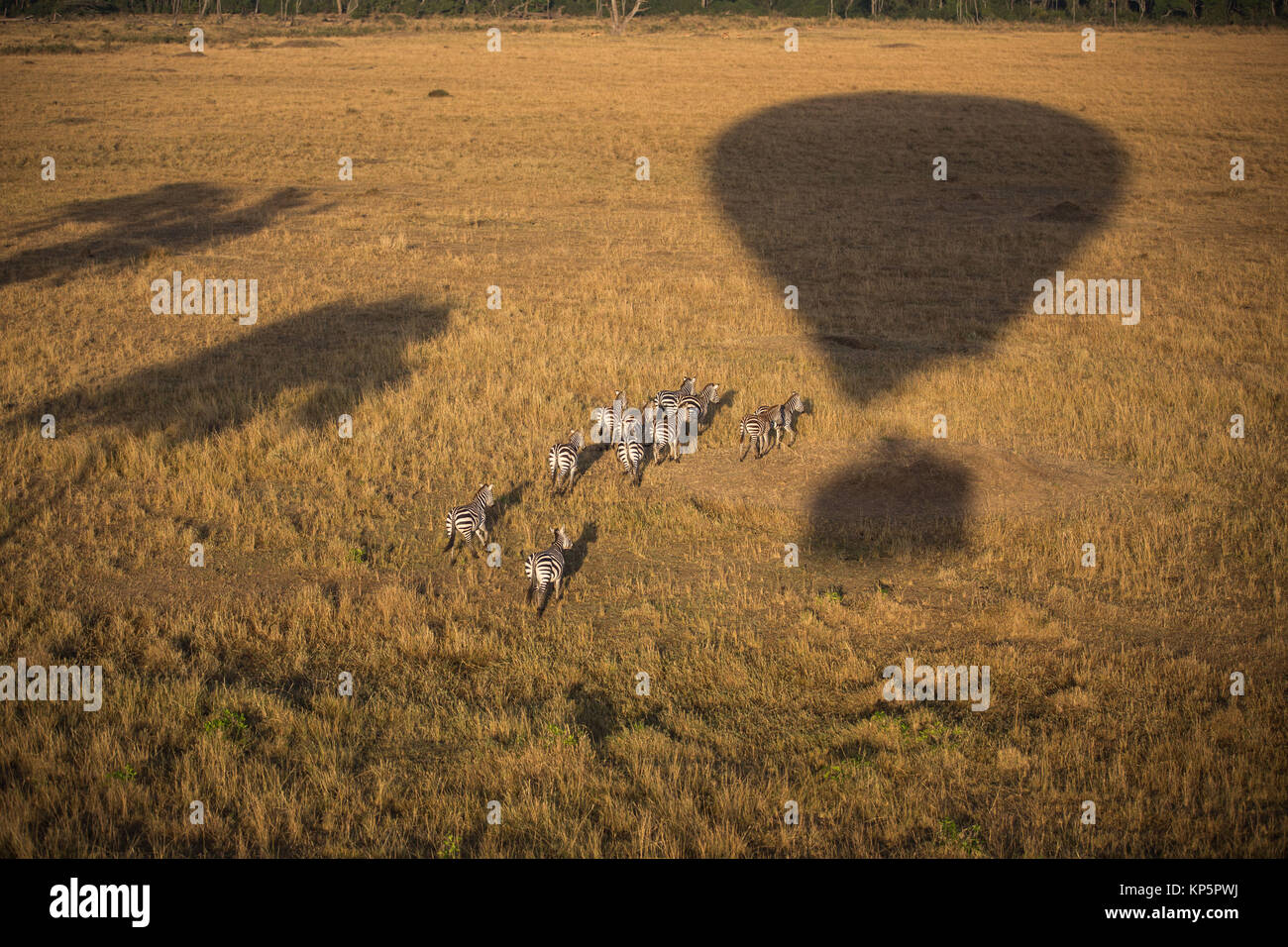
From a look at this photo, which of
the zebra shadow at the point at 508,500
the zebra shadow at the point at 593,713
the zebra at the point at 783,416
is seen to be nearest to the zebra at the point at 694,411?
the zebra at the point at 783,416

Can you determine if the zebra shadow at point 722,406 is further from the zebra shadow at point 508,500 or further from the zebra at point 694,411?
the zebra shadow at point 508,500

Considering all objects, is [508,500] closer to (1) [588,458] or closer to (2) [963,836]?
(1) [588,458]

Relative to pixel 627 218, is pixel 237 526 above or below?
below

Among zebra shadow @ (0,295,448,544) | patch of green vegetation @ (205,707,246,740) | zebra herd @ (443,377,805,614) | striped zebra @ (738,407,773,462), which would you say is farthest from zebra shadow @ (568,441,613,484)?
patch of green vegetation @ (205,707,246,740)

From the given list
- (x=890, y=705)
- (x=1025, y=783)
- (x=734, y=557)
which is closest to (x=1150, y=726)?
(x=1025, y=783)

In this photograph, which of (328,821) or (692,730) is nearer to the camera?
(328,821)

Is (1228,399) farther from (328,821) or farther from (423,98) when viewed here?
(423,98)
